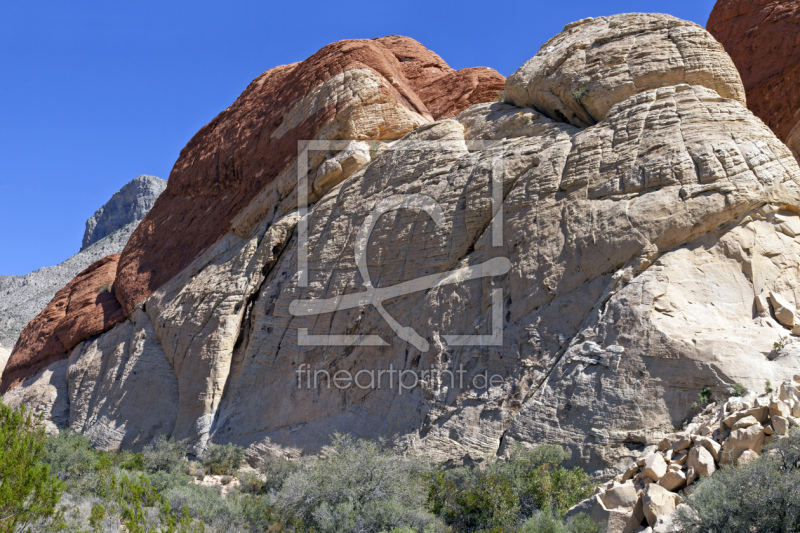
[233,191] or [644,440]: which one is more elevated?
[233,191]

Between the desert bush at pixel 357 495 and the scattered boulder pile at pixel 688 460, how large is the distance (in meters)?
2.73

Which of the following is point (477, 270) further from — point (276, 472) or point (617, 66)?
point (276, 472)

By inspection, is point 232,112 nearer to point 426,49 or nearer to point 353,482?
point 426,49

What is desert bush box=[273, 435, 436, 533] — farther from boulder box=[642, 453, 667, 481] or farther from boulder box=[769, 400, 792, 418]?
boulder box=[769, 400, 792, 418]

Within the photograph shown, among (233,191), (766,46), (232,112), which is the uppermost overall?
(766,46)

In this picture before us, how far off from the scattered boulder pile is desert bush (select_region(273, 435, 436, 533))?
273cm

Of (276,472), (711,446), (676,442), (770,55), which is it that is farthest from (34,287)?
(711,446)

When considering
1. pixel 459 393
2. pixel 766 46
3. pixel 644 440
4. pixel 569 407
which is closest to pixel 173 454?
pixel 459 393

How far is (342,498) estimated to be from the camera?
10812 millimetres

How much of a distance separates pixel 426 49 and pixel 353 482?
801 inches

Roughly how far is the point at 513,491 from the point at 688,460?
9.10ft

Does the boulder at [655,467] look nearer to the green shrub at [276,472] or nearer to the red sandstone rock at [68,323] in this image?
the green shrub at [276,472]

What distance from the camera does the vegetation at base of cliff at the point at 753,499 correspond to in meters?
6.83

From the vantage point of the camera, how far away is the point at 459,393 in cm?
1276
